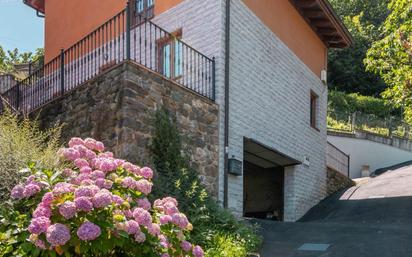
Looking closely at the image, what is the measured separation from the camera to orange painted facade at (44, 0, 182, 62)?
14.1 m

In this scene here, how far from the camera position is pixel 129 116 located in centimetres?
841

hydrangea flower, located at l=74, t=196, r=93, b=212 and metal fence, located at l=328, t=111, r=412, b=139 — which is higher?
metal fence, located at l=328, t=111, r=412, b=139

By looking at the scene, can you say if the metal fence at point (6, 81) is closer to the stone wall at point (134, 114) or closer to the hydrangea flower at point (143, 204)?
the stone wall at point (134, 114)

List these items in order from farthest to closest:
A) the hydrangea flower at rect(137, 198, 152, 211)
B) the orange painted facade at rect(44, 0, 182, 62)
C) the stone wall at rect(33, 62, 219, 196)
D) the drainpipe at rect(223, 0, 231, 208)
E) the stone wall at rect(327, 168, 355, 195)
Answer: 1. the stone wall at rect(327, 168, 355, 195)
2. the orange painted facade at rect(44, 0, 182, 62)
3. the drainpipe at rect(223, 0, 231, 208)
4. the stone wall at rect(33, 62, 219, 196)
5. the hydrangea flower at rect(137, 198, 152, 211)

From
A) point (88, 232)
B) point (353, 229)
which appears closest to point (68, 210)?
point (88, 232)

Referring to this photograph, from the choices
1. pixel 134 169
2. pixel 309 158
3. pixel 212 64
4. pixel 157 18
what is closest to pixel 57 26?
pixel 157 18

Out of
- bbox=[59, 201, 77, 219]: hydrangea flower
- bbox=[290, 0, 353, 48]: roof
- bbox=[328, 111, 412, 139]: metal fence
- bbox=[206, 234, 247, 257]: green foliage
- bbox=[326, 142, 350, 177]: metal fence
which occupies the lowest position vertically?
bbox=[206, 234, 247, 257]: green foliage

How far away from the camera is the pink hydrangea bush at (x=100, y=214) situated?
416 centimetres

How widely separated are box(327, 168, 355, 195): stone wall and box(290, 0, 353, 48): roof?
4.07 metres

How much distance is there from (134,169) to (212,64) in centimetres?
557

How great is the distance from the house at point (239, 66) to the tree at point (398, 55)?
236cm

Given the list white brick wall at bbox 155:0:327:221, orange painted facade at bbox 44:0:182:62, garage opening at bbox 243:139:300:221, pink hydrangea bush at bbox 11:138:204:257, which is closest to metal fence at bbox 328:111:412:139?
white brick wall at bbox 155:0:327:221

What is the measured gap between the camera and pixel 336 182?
17375mm

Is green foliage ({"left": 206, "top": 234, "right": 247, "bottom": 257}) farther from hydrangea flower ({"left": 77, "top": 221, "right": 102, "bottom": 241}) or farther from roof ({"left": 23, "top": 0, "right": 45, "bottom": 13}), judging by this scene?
roof ({"left": 23, "top": 0, "right": 45, "bottom": 13})
